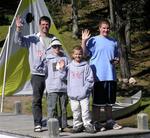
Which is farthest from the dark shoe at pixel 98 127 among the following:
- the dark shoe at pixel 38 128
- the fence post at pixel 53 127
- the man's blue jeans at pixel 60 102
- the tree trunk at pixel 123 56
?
the tree trunk at pixel 123 56

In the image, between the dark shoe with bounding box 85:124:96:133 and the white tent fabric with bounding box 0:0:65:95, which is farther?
the white tent fabric with bounding box 0:0:65:95

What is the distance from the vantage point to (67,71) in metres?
9.30

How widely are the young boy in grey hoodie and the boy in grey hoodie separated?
0.12 m

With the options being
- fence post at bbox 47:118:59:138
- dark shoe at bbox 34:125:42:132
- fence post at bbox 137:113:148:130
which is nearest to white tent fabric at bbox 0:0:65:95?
dark shoe at bbox 34:125:42:132

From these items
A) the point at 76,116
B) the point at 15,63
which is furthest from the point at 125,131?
the point at 15,63

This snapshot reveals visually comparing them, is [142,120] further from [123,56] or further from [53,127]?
[123,56]

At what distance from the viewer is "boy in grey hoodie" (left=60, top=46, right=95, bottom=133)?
29.9 feet

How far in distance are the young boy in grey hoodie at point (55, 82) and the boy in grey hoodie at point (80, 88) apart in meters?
0.12

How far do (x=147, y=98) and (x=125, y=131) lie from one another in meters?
11.6

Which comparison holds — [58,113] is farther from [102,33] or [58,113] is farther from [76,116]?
[102,33]

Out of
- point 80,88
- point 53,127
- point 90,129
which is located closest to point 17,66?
point 80,88

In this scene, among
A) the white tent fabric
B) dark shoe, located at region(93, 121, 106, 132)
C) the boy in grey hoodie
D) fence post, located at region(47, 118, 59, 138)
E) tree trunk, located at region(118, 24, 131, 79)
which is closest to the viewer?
fence post, located at region(47, 118, 59, 138)

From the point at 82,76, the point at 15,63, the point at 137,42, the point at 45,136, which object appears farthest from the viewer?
the point at 137,42

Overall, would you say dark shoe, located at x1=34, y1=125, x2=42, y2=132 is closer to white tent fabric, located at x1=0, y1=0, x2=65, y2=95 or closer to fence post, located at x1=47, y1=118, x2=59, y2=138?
fence post, located at x1=47, y1=118, x2=59, y2=138
